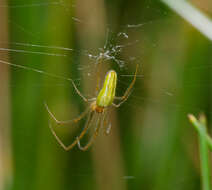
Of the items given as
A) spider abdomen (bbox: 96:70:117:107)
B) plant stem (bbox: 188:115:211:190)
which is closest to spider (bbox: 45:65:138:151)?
spider abdomen (bbox: 96:70:117:107)

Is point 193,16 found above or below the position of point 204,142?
above

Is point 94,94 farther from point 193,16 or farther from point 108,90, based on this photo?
point 193,16

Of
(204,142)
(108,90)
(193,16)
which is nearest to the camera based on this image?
(204,142)

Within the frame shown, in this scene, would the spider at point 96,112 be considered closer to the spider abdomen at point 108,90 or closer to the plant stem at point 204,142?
the spider abdomen at point 108,90

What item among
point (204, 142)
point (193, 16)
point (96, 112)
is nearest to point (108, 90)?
point (96, 112)

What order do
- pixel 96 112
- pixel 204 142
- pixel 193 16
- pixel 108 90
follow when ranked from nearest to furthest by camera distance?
pixel 204 142
pixel 193 16
pixel 108 90
pixel 96 112

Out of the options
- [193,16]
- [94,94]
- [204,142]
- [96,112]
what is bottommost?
[204,142]

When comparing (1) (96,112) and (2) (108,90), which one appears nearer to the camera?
(2) (108,90)
